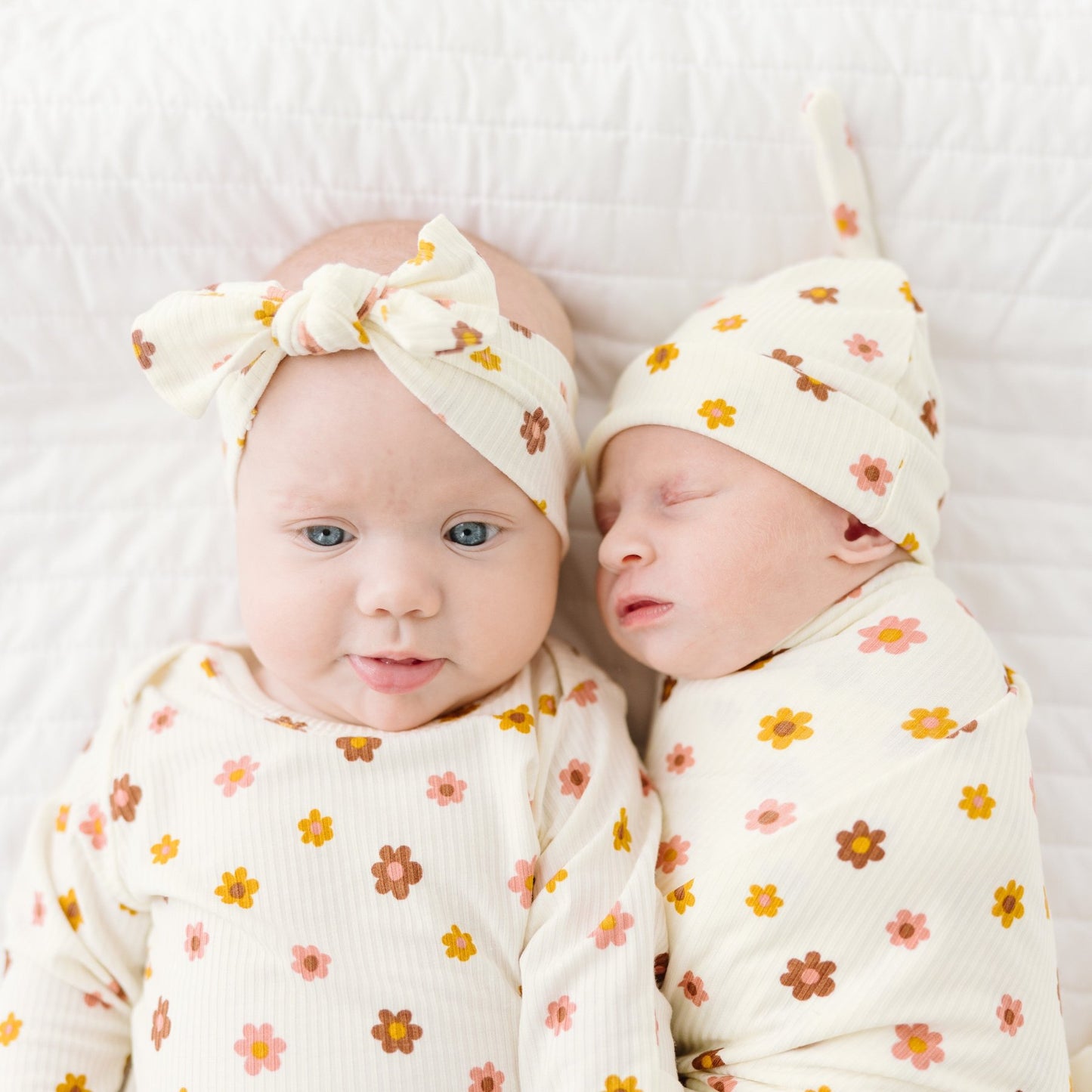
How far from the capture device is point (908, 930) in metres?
1.14

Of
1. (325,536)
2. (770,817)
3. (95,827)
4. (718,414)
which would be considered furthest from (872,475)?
(95,827)

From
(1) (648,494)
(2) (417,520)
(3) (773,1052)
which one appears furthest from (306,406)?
(3) (773,1052)

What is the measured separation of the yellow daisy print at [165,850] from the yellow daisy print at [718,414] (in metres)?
0.75

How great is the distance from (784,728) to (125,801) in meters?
0.74

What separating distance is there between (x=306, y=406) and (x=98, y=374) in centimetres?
48

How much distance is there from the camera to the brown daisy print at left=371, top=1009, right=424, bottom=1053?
116 centimetres

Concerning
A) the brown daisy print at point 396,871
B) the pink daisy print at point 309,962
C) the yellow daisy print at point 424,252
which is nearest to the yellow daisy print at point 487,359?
the yellow daisy print at point 424,252

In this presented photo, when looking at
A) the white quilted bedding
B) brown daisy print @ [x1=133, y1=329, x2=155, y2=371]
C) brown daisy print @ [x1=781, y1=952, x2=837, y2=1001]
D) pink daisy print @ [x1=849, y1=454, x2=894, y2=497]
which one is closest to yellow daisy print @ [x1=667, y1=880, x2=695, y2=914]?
brown daisy print @ [x1=781, y1=952, x2=837, y2=1001]

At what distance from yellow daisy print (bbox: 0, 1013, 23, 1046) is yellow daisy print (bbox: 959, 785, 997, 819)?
3.39ft

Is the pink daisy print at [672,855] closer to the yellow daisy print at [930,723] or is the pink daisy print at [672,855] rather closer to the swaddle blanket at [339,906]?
the swaddle blanket at [339,906]

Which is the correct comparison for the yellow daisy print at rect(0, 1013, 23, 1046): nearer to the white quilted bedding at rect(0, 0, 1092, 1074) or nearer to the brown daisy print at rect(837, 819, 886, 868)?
the white quilted bedding at rect(0, 0, 1092, 1074)

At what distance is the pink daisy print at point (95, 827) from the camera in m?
1.30

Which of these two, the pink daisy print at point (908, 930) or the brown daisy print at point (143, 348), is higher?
the brown daisy print at point (143, 348)

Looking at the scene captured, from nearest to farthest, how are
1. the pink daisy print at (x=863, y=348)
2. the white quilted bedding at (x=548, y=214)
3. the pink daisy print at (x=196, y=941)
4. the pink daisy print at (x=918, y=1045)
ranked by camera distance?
the pink daisy print at (x=918, y=1045)
the pink daisy print at (x=196, y=941)
the pink daisy print at (x=863, y=348)
the white quilted bedding at (x=548, y=214)
